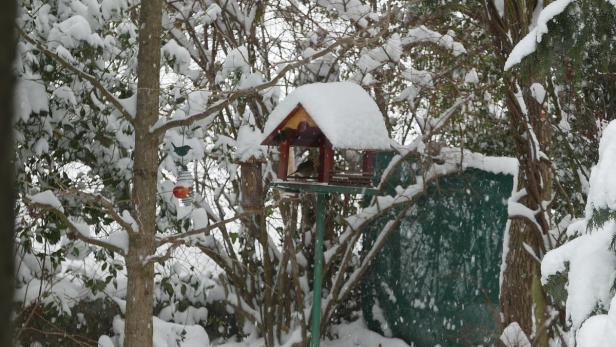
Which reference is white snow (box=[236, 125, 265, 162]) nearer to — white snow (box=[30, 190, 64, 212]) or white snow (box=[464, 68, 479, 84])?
white snow (box=[464, 68, 479, 84])

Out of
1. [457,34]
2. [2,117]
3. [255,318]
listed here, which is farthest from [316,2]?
[2,117]

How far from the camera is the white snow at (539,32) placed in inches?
105

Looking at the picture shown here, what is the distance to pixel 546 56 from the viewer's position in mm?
2760

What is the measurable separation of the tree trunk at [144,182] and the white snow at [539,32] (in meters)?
1.74

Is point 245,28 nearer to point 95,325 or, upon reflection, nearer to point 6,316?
point 95,325

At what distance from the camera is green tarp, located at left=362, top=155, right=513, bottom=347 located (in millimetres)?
6078

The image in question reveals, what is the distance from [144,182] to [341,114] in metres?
1.49

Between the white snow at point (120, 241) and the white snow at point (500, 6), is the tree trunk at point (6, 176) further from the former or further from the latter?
the white snow at point (500, 6)

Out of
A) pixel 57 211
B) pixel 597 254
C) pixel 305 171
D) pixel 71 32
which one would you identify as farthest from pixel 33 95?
pixel 597 254

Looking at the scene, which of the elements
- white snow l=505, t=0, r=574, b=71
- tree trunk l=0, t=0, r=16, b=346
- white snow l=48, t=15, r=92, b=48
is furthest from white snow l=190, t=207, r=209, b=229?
tree trunk l=0, t=0, r=16, b=346

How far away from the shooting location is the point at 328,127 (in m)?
4.58

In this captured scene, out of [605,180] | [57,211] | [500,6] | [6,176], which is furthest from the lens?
[500,6]

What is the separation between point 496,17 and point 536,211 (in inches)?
48.0

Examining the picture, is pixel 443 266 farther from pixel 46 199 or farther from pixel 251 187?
pixel 46 199
